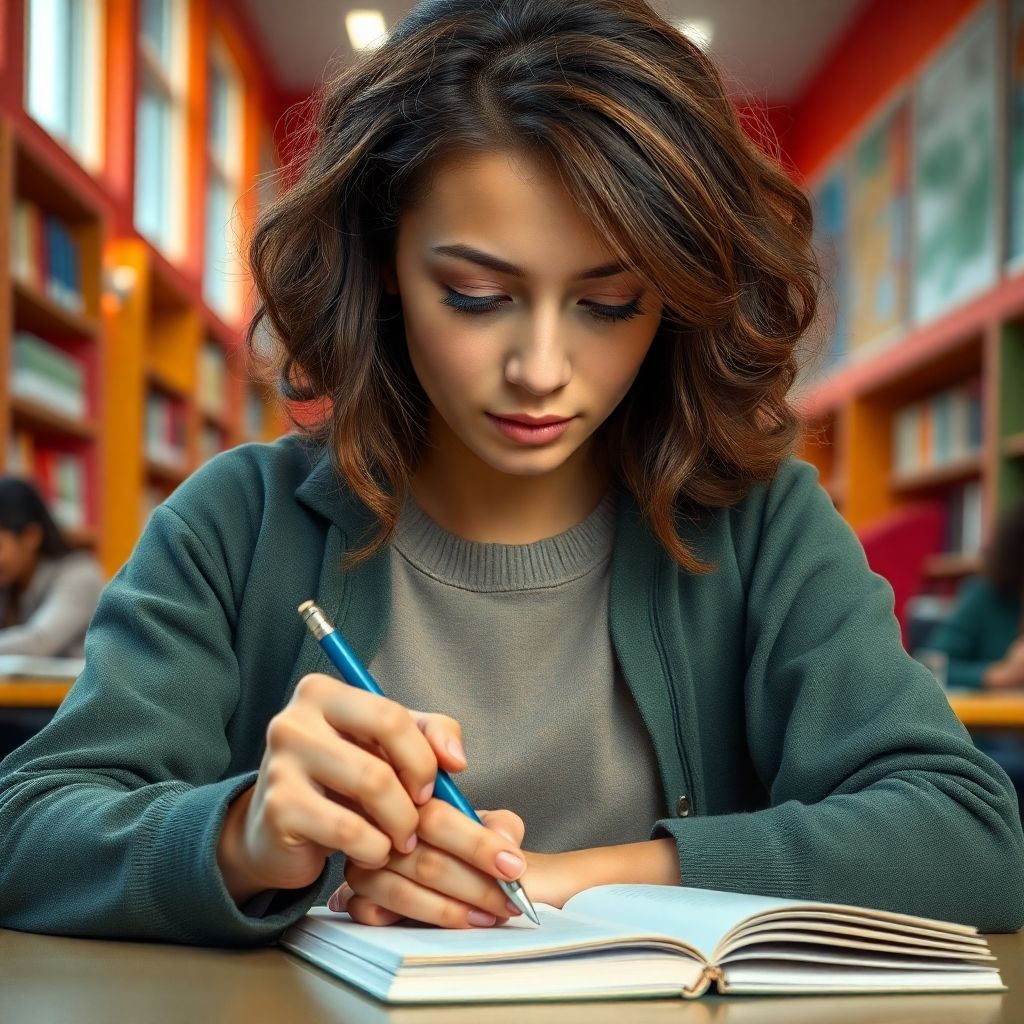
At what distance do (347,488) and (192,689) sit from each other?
0.24m

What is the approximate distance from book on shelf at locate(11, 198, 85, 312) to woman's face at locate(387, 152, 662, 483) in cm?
437

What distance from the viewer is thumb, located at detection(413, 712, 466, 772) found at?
0.81 m

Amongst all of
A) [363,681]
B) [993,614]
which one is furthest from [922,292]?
[363,681]

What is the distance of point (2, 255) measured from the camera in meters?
4.65

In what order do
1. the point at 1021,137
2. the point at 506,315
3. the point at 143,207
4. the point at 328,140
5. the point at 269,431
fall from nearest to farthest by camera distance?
the point at 506,315 → the point at 328,140 → the point at 1021,137 → the point at 143,207 → the point at 269,431

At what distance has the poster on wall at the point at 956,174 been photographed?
5.90 meters

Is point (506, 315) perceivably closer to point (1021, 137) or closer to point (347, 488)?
point (347, 488)

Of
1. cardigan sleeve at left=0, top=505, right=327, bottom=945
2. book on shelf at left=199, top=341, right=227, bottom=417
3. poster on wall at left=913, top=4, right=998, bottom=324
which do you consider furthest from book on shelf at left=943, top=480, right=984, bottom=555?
cardigan sleeve at left=0, top=505, right=327, bottom=945

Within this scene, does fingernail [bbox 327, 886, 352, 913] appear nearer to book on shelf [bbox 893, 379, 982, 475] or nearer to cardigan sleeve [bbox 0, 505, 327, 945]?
cardigan sleeve [bbox 0, 505, 327, 945]

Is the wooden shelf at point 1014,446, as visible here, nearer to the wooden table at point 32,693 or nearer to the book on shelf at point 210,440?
the wooden table at point 32,693

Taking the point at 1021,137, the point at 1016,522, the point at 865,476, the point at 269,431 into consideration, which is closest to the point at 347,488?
the point at 1016,522

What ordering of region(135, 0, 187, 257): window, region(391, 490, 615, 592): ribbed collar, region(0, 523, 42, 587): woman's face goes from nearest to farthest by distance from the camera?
1. region(391, 490, 615, 592): ribbed collar
2. region(0, 523, 42, 587): woman's face
3. region(135, 0, 187, 257): window

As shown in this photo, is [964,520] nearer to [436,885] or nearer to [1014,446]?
[1014,446]

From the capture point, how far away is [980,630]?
4.41m
